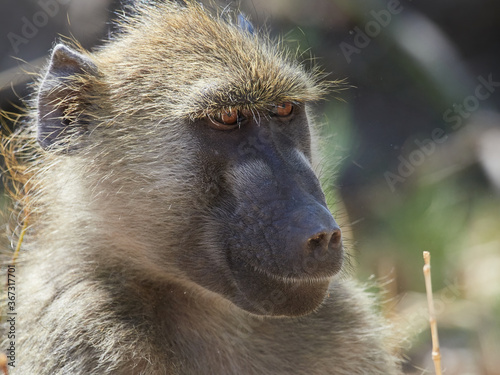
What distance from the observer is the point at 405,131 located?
7105mm

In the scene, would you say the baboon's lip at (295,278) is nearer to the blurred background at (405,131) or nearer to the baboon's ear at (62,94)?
the baboon's ear at (62,94)

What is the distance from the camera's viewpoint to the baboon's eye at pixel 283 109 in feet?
10.7

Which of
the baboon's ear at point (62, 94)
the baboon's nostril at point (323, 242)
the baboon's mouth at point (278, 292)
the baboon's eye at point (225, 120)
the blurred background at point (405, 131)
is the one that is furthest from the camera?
the blurred background at point (405, 131)

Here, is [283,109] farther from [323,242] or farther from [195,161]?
[323,242]

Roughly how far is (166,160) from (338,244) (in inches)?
35.7

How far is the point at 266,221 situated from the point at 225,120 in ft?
1.84

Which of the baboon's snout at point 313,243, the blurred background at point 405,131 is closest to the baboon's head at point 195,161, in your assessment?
the baboon's snout at point 313,243

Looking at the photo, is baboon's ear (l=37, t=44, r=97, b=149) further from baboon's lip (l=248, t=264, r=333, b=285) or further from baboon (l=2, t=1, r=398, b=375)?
baboon's lip (l=248, t=264, r=333, b=285)

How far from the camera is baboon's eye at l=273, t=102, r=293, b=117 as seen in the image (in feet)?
10.7

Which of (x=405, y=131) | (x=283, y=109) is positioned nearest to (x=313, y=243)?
(x=283, y=109)

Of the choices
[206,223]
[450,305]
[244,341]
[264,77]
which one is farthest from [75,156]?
[450,305]

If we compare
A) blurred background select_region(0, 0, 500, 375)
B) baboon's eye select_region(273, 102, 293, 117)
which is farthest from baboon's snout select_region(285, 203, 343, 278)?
→ blurred background select_region(0, 0, 500, 375)

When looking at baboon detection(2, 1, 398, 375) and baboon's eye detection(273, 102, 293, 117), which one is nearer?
baboon detection(2, 1, 398, 375)

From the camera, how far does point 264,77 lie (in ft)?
10.5
